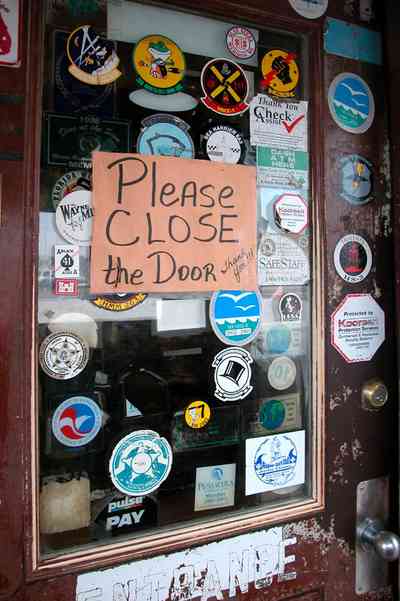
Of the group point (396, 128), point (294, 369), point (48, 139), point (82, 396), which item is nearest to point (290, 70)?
point (396, 128)

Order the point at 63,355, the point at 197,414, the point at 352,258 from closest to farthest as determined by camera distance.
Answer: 1. the point at 63,355
2. the point at 197,414
3. the point at 352,258

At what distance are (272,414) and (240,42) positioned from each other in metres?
0.95

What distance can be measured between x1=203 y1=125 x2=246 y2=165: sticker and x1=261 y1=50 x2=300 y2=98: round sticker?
0.16 m

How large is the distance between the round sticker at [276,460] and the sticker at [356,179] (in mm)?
667

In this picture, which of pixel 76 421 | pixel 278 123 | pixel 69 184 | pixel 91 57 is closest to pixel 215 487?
pixel 76 421

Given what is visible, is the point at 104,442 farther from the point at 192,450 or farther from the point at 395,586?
the point at 395,586

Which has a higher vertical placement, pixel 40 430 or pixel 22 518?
pixel 40 430

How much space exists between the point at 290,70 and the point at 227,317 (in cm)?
67

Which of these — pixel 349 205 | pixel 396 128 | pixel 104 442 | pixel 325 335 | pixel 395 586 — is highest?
pixel 396 128

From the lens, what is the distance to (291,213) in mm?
1216

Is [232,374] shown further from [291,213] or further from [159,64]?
[159,64]

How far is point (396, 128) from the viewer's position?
4.13ft

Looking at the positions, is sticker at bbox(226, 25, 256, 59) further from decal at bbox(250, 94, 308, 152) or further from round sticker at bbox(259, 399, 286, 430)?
round sticker at bbox(259, 399, 286, 430)

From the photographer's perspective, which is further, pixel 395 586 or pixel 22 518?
pixel 395 586
